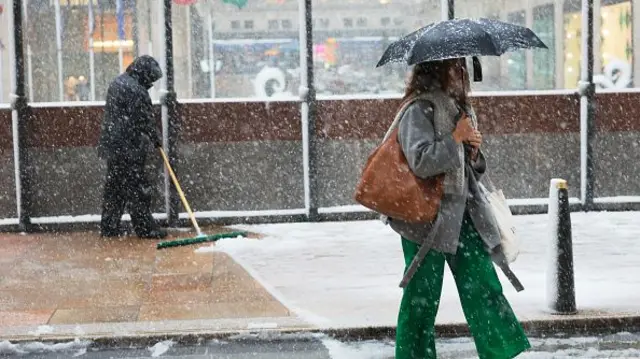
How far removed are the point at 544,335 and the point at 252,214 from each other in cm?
549

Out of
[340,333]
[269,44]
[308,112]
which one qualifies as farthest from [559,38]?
[340,333]

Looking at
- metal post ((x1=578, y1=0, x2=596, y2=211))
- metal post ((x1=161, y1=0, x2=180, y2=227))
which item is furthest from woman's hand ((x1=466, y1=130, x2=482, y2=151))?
metal post ((x1=578, y1=0, x2=596, y2=211))

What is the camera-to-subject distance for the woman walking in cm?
Result: 526

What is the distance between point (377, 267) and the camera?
926 centimetres

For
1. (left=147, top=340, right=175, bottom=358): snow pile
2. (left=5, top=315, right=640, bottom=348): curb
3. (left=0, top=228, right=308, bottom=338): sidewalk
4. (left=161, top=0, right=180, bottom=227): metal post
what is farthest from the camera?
(left=161, top=0, right=180, bottom=227): metal post

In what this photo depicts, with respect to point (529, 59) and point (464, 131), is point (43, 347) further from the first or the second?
point (529, 59)

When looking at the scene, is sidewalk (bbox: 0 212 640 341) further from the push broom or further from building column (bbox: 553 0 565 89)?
building column (bbox: 553 0 565 89)

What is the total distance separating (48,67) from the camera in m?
11.9

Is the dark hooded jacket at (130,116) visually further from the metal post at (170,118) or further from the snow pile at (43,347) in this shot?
the snow pile at (43,347)

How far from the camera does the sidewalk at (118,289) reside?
7410 millimetres

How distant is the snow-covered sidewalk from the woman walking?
167cm

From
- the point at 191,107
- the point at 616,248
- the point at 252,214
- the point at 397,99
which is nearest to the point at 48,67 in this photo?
the point at 191,107

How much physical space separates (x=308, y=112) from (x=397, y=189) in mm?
6826

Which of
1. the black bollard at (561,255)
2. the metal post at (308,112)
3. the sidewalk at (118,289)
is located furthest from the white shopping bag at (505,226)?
the metal post at (308,112)
